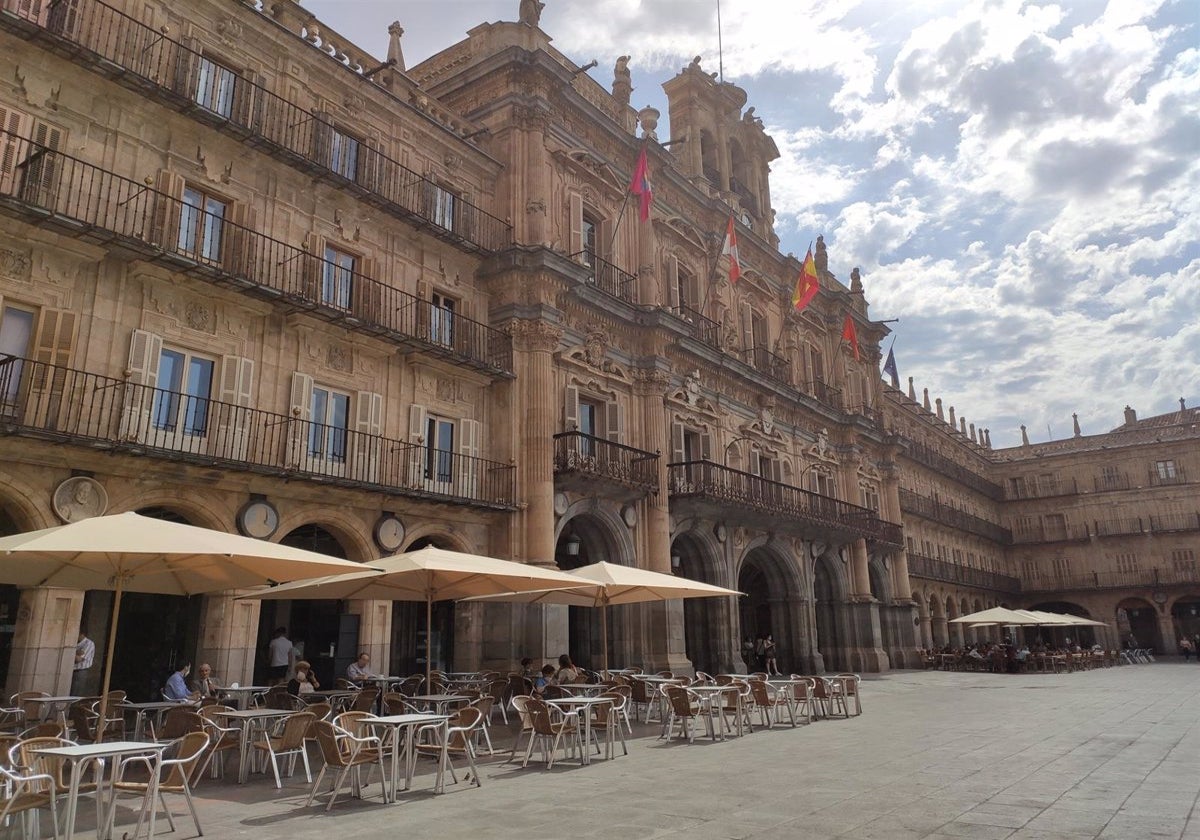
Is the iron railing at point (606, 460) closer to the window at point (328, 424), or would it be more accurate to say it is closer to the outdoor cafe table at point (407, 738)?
the window at point (328, 424)

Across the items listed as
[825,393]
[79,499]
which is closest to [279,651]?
[79,499]

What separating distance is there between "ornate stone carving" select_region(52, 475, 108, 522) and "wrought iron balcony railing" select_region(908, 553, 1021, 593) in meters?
36.1

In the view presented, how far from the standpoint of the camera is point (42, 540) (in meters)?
7.29

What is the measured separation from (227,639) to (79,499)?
3.09 m

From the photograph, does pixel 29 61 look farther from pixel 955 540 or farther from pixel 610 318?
pixel 955 540

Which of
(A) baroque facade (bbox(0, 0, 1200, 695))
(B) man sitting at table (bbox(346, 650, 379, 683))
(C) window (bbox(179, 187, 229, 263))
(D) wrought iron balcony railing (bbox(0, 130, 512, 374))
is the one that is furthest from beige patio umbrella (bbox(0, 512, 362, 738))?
(C) window (bbox(179, 187, 229, 263))

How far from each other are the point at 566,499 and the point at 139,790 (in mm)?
13466

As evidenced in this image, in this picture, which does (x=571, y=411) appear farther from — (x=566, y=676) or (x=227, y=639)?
(x=227, y=639)

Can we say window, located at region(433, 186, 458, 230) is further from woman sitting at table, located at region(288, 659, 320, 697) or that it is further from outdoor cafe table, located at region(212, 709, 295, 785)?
outdoor cafe table, located at region(212, 709, 295, 785)

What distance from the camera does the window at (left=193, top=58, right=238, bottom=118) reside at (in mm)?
14797

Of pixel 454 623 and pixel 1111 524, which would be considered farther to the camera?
pixel 1111 524

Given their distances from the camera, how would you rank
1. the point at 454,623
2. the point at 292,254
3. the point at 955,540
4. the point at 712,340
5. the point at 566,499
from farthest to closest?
1. the point at 955,540
2. the point at 712,340
3. the point at 566,499
4. the point at 454,623
5. the point at 292,254

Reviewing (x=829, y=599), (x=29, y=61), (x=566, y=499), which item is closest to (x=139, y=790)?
(x=29, y=61)

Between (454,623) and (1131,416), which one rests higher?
(1131,416)
